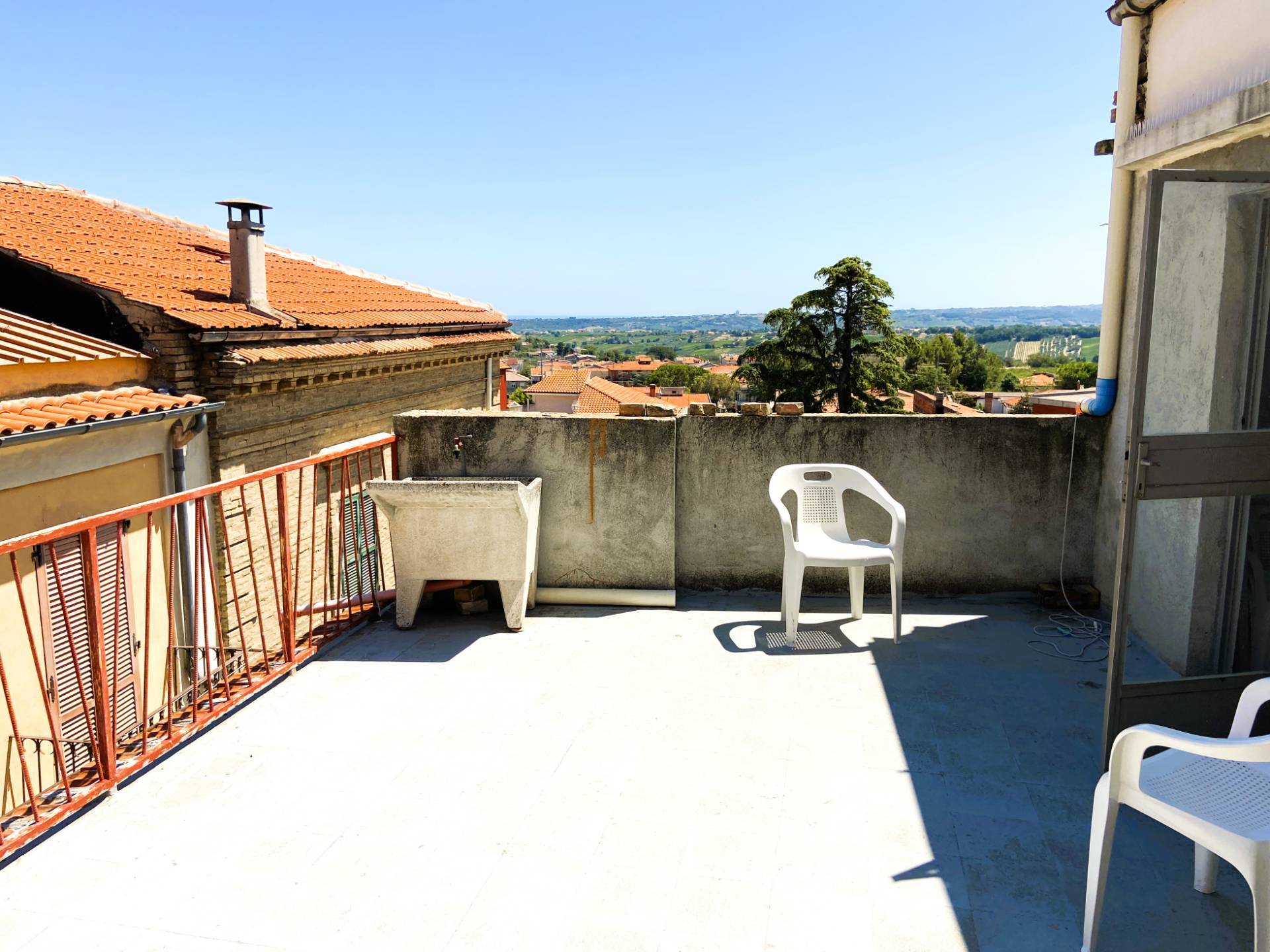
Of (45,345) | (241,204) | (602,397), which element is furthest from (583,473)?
(602,397)

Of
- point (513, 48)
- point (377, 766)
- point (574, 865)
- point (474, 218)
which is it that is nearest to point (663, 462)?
point (377, 766)

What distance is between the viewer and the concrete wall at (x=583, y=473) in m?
4.63

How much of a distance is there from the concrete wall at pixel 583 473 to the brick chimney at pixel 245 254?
187 inches

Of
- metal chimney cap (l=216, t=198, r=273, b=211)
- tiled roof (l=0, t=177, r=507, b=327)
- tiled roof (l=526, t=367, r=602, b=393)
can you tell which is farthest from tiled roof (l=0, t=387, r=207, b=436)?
tiled roof (l=526, t=367, r=602, b=393)

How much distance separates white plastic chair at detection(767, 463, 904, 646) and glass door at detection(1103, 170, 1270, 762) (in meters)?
1.03

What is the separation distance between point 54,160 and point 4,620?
358 inches

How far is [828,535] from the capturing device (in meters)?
4.46

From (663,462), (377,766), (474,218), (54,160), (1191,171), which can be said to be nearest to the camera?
(1191,171)

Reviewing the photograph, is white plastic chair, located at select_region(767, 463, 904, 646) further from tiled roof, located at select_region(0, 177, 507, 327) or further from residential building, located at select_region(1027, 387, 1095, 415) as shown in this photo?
tiled roof, located at select_region(0, 177, 507, 327)

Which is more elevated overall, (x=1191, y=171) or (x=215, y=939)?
(x=1191, y=171)

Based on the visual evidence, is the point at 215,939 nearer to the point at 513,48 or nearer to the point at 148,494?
the point at 148,494

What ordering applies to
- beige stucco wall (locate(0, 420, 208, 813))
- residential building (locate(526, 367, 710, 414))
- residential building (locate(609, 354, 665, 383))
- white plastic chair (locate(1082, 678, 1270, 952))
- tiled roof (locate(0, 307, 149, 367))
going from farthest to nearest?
residential building (locate(609, 354, 665, 383)), residential building (locate(526, 367, 710, 414)), tiled roof (locate(0, 307, 149, 367)), beige stucco wall (locate(0, 420, 208, 813)), white plastic chair (locate(1082, 678, 1270, 952))

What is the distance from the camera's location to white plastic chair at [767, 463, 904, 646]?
398cm

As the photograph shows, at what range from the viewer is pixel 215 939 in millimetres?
2020
